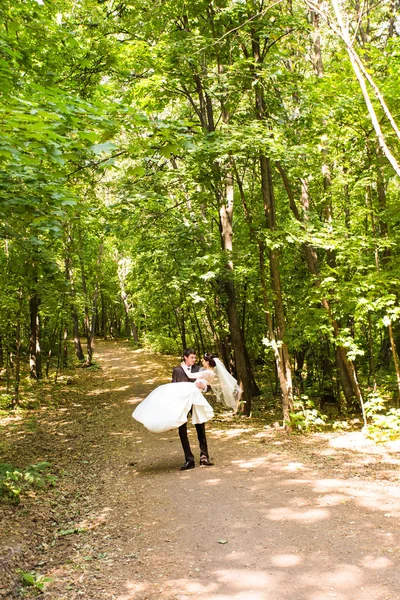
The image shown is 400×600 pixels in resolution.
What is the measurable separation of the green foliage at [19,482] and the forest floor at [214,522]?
0.59ft

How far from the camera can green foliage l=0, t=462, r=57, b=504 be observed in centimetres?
622

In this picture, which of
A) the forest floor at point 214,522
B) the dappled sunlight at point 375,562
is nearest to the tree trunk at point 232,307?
the forest floor at point 214,522

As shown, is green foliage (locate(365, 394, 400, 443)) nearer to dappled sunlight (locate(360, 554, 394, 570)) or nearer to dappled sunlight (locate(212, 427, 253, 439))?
dappled sunlight (locate(212, 427, 253, 439))

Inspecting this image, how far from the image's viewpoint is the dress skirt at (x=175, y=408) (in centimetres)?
702

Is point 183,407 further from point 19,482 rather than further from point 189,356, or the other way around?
point 19,482

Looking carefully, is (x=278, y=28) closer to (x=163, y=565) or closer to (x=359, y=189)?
(x=359, y=189)

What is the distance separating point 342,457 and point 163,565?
15.4ft

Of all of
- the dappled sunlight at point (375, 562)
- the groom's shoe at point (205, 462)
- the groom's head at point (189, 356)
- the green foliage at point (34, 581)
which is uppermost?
the groom's head at point (189, 356)

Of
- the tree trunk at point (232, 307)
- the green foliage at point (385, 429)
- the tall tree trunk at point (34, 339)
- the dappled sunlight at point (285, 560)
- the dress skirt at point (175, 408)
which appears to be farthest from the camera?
the tall tree trunk at point (34, 339)

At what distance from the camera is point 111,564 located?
169 inches

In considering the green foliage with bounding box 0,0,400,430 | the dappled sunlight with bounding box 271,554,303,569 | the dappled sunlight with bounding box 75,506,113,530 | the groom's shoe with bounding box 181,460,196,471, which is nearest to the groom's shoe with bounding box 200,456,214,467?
the groom's shoe with bounding box 181,460,196,471

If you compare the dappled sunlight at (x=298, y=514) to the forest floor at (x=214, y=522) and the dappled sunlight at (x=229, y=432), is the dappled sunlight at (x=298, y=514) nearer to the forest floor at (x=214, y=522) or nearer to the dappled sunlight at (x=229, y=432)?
the forest floor at (x=214, y=522)

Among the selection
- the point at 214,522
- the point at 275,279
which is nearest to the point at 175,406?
the point at 214,522

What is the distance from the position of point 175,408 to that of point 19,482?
255 centimetres
